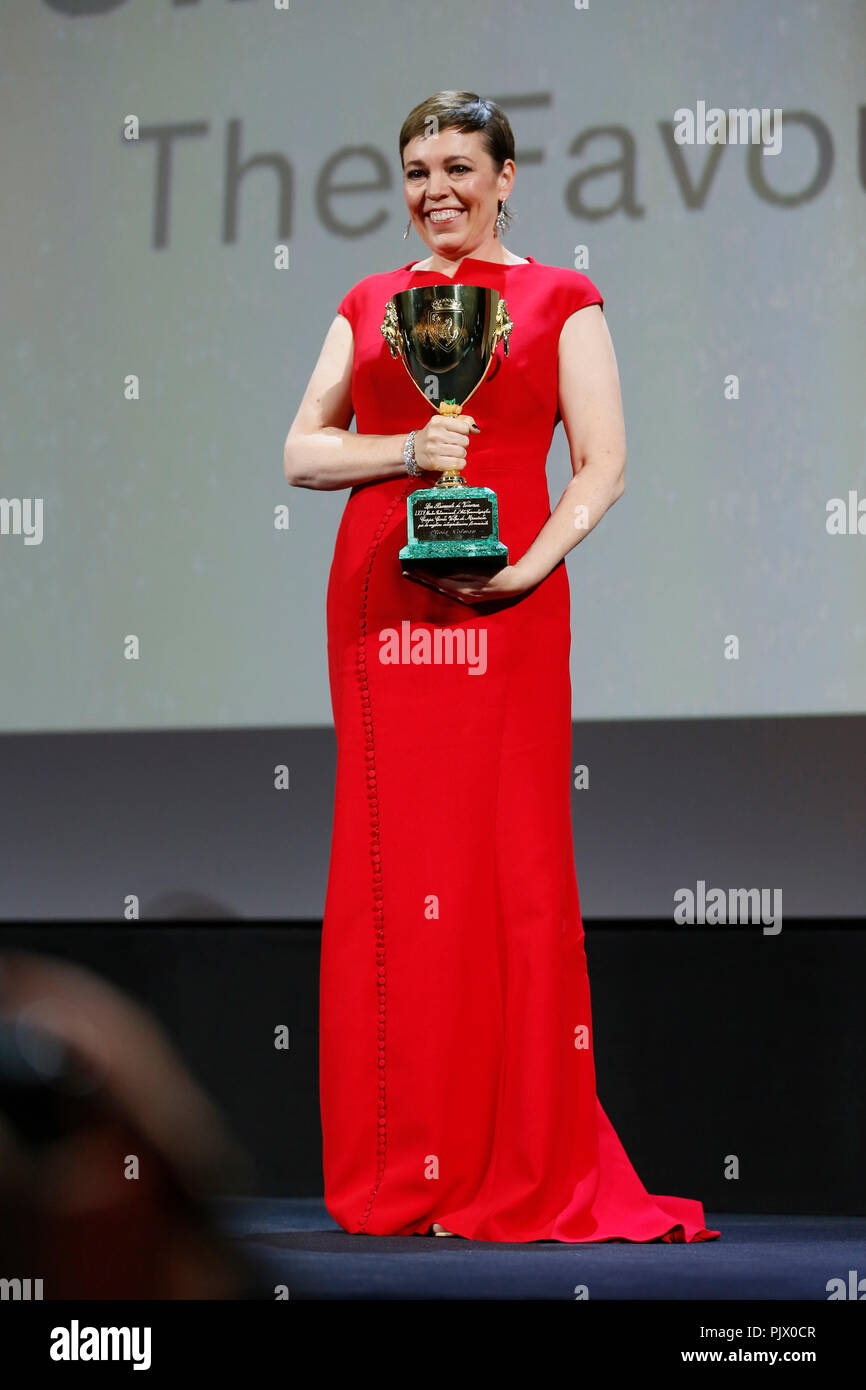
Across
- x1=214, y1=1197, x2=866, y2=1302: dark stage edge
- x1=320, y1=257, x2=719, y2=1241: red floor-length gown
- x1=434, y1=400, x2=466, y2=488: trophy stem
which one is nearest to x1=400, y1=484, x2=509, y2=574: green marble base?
x1=434, y1=400, x2=466, y2=488: trophy stem

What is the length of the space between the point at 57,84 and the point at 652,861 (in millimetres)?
2174

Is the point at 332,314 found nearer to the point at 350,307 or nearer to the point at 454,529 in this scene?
the point at 350,307

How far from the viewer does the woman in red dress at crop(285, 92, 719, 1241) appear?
231 centimetres

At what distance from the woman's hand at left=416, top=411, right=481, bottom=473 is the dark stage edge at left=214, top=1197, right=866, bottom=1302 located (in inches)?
40.2

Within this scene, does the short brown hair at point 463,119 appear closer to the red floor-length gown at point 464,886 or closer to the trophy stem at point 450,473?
the red floor-length gown at point 464,886

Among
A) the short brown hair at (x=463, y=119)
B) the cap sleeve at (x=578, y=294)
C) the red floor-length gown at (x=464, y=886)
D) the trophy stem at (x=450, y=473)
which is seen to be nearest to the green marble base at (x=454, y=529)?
the trophy stem at (x=450, y=473)

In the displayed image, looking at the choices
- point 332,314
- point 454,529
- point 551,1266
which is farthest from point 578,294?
point 551,1266

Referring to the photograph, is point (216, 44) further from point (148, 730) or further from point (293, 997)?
point (293, 997)

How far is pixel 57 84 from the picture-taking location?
11.8 ft

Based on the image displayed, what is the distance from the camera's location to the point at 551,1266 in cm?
202

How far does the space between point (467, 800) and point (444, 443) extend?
522mm

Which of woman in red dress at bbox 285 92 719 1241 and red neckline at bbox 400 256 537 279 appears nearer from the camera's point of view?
woman in red dress at bbox 285 92 719 1241

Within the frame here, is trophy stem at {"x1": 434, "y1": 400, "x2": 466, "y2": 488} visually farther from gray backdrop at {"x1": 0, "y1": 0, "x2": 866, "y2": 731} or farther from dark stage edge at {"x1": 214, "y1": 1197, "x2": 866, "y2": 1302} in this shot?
Answer: gray backdrop at {"x1": 0, "y1": 0, "x2": 866, "y2": 731}

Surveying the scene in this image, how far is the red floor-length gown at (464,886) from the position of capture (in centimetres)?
231
